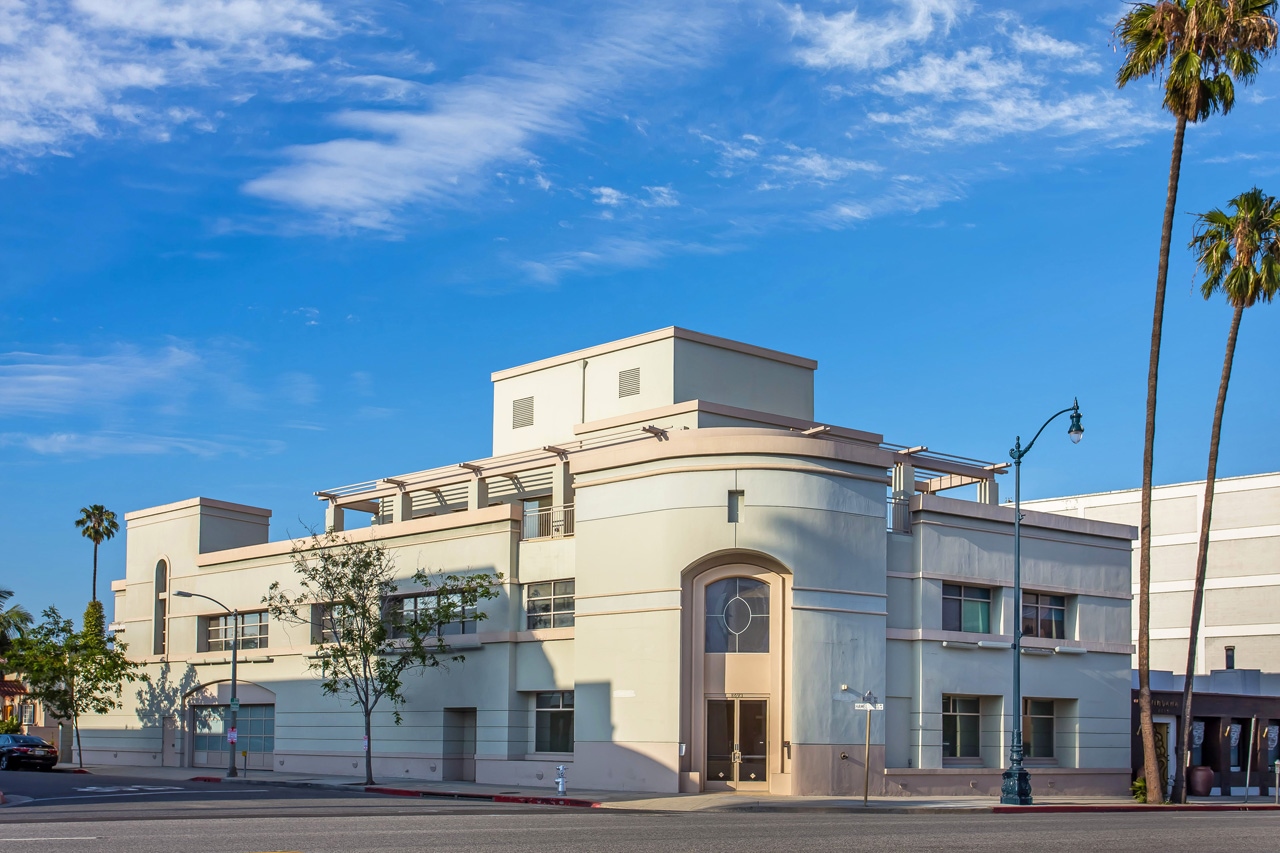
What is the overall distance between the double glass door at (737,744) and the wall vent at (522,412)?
54.4ft

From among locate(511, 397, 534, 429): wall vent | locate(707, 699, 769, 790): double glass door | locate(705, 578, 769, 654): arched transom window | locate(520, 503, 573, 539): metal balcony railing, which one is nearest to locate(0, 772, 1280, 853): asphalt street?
locate(707, 699, 769, 790): double glass door

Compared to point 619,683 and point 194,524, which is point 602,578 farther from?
point 194,524

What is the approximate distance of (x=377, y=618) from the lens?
141 ft

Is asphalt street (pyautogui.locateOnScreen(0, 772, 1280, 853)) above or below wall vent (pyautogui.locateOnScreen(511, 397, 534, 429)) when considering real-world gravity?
below

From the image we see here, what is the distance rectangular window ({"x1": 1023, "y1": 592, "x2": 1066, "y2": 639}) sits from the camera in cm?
4109

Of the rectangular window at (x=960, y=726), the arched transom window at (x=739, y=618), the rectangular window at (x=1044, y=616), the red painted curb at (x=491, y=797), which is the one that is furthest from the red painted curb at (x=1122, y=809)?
the red painted curb at (x=491, y=797)

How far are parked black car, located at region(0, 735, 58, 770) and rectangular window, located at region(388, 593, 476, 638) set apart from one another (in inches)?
700

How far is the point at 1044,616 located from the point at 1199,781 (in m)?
8.71

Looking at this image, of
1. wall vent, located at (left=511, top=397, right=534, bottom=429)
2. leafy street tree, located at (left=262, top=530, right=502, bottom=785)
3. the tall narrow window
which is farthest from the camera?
the tall narrow window

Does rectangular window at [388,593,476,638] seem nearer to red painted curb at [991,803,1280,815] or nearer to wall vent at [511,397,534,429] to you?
wall vent at [511,397,534,429]

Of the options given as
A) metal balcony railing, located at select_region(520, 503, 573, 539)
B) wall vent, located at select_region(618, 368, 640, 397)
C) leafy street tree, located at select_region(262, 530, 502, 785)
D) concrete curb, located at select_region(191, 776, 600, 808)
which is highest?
wall vent, located at select_region(618, 368, 640, 397)

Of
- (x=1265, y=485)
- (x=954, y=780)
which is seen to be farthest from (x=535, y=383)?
(x=1265, y=485)

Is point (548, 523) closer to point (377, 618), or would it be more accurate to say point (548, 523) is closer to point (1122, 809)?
point (377, 618)

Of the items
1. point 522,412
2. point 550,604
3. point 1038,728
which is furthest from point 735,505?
point 522,412
